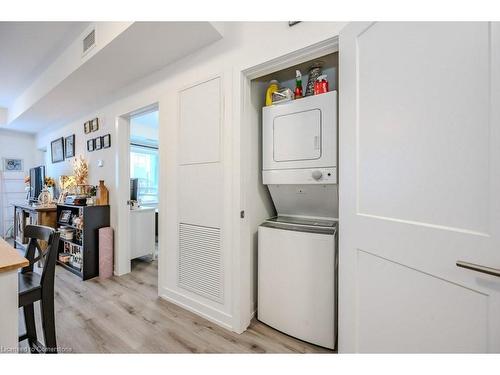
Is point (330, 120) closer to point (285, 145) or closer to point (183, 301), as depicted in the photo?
point (285, 145)

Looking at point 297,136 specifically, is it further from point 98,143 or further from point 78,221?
point 78,221

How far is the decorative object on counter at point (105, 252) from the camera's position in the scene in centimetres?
255

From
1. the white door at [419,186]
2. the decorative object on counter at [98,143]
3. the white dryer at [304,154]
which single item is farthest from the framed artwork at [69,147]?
the white door at [419,186]

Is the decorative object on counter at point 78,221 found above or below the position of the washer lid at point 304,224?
below

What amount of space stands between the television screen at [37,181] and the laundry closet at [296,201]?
443 cm

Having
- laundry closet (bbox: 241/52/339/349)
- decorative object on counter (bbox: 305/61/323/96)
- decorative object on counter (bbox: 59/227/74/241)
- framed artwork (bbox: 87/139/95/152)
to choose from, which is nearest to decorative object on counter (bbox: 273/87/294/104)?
laundry closet (bbox: 241/52/339/349)

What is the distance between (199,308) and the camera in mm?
1814

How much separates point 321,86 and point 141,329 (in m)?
2.24

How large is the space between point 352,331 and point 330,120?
1234mm

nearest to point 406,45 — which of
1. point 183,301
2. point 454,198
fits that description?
point 454,198

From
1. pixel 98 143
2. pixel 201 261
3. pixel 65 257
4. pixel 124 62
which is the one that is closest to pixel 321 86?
pixel 201 261

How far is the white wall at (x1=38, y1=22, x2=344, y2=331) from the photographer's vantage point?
1.44m

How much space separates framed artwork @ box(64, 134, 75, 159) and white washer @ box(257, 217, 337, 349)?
11.9ft

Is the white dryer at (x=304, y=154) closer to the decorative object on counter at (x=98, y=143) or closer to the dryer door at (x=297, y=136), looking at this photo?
the dryer door at (x=297, y=136)
